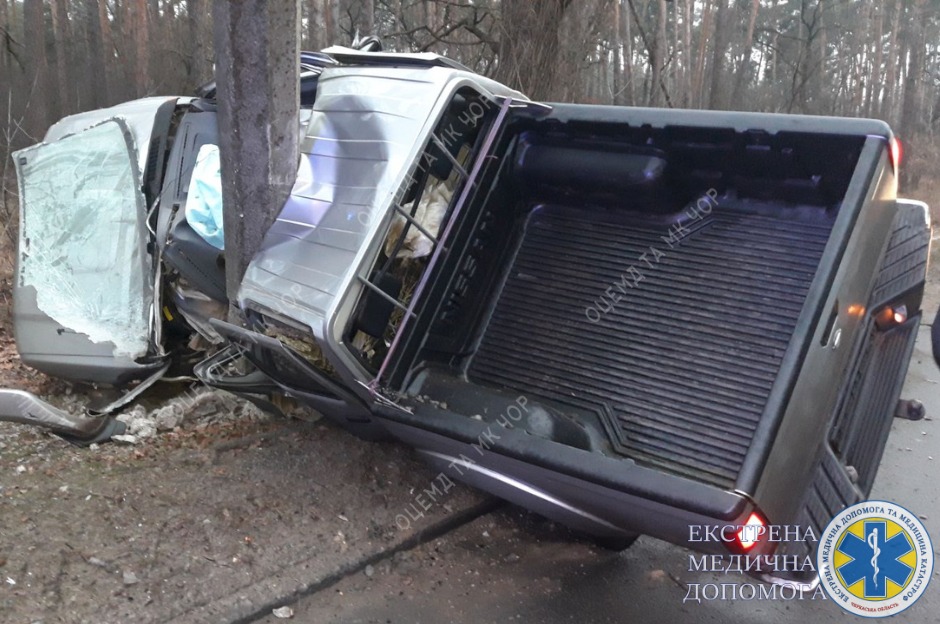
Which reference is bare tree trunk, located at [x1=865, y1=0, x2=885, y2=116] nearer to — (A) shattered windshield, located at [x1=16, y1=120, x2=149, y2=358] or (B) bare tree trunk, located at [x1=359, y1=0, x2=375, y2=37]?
(B) bare tree trunk, located at [x1=359, y1=0, x2=375, y2=37]

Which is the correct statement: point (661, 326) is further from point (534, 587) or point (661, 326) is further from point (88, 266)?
point (88, 266)

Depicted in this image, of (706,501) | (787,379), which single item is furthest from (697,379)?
(706,501)

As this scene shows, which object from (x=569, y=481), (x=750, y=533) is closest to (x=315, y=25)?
(x=569, y=481)

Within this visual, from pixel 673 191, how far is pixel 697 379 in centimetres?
89

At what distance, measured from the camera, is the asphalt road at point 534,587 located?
288 centimetres

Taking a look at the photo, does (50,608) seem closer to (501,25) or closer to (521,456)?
(521,456)

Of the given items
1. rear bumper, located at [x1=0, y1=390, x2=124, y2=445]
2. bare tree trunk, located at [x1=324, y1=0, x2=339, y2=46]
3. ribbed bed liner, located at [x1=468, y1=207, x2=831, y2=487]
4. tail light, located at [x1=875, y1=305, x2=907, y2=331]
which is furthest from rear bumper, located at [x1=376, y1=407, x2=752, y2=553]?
bare tree trunk, located at [x1=324, y1=0, x2=339, y2=46]

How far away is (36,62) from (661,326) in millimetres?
11937

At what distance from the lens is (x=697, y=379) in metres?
2.67

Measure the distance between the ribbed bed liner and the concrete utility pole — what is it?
1129 mm

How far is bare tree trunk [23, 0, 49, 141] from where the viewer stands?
1076cm

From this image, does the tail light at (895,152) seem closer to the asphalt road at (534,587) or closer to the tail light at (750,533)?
the tail light at (750,533)

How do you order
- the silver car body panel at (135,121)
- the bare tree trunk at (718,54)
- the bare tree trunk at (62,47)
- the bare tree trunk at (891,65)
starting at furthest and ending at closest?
the bare tree trunk at (891,65) → the bare tree trunk at (718,54) → the bare tree trunk at (62,47) → the silver car body panel at (135,121)

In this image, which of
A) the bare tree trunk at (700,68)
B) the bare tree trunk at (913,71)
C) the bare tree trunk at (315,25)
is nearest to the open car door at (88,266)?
the bare tree trunk at (315,25)
